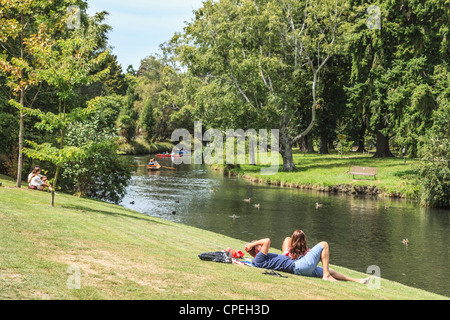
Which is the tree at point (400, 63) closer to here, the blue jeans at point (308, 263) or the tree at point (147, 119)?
the blue jeans at point (308, 263)

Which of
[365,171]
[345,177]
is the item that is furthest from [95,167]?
[365,171]

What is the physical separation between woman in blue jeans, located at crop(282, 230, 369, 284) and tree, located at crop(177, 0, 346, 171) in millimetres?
33230

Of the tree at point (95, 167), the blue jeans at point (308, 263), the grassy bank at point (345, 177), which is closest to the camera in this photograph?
the blue jeans at point (308, 263)

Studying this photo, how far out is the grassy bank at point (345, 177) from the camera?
35103mm

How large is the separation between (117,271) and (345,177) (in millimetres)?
33887

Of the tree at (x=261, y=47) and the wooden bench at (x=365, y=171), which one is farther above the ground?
the tree at (x=261, y=47)

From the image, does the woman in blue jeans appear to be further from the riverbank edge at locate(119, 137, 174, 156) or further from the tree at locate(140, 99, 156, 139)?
A: the tree at locate(140, 99, 156, 139)

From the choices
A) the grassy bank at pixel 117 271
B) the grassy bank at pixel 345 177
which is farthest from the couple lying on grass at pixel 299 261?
the grassy bank at pixel 345 177

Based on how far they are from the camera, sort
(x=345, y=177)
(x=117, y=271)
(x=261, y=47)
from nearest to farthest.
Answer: (x=117, y=271), (x=345, y=177), (x=261, y=47)

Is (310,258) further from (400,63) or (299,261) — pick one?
(400,63)

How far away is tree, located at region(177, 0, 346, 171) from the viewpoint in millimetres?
42406

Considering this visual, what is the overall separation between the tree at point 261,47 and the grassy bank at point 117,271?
106 ft

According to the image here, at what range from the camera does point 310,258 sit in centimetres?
1041
